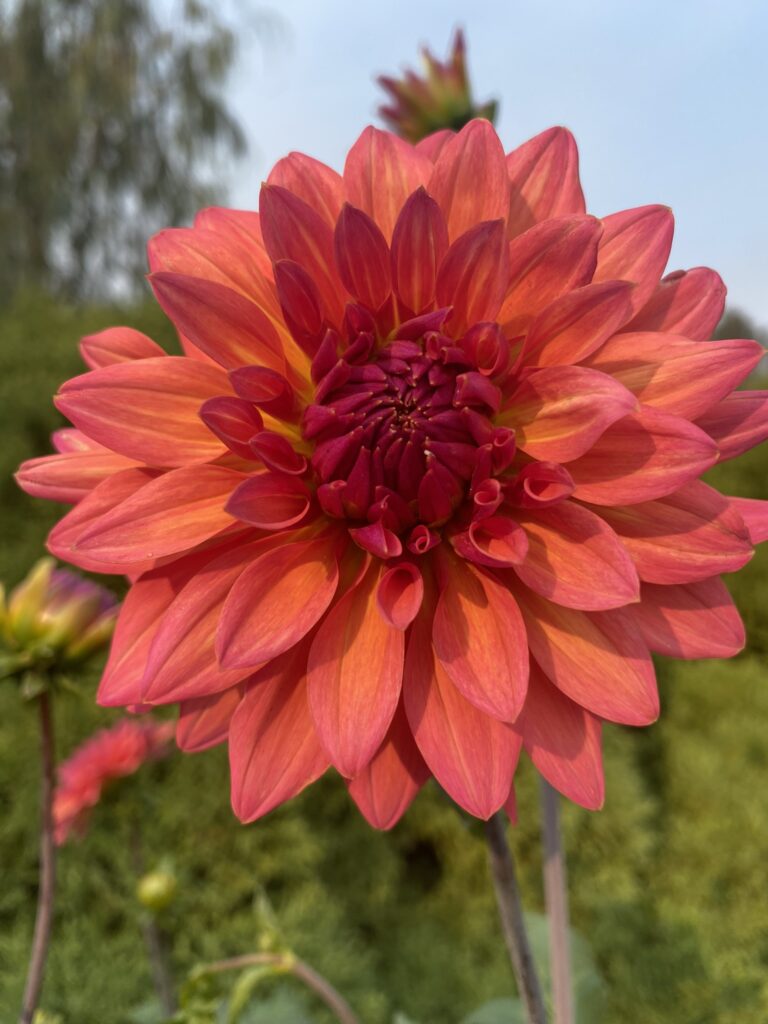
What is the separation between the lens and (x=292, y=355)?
41 cm

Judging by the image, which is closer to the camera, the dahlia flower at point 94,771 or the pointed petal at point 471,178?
the pointed petal at point 471,178

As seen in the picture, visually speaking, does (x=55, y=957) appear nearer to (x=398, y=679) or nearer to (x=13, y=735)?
(x=13, y=735)

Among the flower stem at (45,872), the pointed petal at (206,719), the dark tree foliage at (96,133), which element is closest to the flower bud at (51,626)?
the flower stem at (45,872)

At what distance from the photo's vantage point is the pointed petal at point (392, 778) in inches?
13.8

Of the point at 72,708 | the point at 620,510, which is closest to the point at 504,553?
the point at 620,510

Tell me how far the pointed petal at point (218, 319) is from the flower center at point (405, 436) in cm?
4

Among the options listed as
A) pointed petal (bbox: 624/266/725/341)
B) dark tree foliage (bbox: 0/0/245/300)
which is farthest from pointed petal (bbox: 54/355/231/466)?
dark tree foliage (bbox: 0/0/245/300)

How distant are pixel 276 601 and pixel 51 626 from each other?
0.23m

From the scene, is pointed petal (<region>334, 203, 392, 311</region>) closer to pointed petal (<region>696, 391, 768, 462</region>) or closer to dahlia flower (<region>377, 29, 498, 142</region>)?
pointed petal (<region>696, 391, 768, 462</region>)

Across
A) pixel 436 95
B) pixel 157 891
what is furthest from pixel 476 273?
pixel 436 95

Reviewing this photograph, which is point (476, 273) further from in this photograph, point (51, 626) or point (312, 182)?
point (51, 626)

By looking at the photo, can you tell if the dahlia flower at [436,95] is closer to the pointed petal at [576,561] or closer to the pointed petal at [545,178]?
the pointed petal at [545,178]

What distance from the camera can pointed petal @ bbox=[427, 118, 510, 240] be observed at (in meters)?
0.37

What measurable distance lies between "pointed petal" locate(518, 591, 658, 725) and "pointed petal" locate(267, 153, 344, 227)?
22 centimetres
